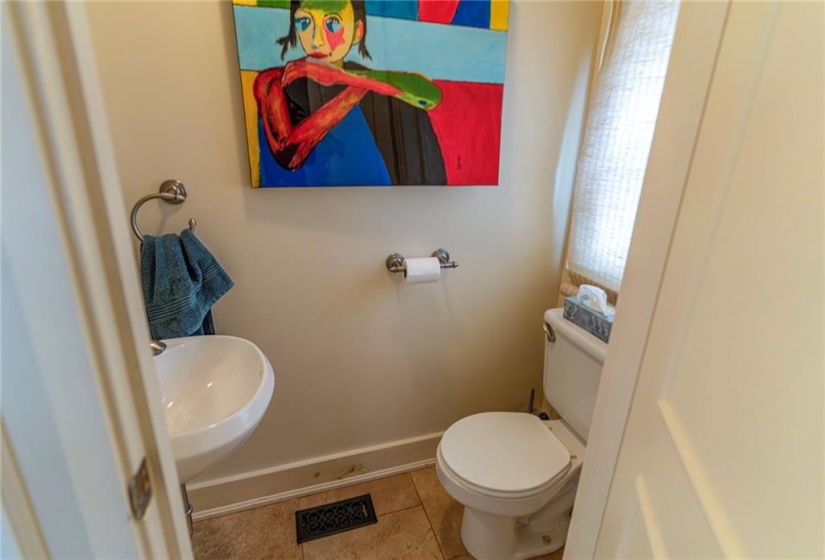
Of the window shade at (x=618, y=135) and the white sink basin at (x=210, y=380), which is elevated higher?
the window shade at (x=618, y=135)

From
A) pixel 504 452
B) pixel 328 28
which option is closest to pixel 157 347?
pixel 328 28

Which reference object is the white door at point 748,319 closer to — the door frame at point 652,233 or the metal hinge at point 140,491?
the door frame at point 652,233

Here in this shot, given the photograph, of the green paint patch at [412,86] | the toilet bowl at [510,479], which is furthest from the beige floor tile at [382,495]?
the green paint patch at [412,86]

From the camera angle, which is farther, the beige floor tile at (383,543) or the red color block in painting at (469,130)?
the beige floor tile at (383,543)

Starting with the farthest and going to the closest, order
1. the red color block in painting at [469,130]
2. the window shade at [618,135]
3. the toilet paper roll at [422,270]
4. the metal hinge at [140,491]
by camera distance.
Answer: the toilet paper roll at [422,270]
the red color block in painting at [469,130]
the window shade at [618,135]
the metal hinge at [140,491]

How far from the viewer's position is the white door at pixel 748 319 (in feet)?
1.33

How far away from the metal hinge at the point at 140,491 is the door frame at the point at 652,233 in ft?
2.40

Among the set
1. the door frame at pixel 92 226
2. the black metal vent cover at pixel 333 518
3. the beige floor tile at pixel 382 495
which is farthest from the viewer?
the beige floor tile at pixel 382 495

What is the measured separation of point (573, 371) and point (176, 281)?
1284 mm

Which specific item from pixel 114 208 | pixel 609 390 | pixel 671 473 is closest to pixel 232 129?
pixel 114 208

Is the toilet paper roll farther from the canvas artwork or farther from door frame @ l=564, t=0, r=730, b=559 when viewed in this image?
door frame @ l=564, t=0, r=730, b=559

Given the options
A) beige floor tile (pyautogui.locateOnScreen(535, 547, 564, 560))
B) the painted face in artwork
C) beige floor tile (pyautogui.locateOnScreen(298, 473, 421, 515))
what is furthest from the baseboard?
the painted face in artwork

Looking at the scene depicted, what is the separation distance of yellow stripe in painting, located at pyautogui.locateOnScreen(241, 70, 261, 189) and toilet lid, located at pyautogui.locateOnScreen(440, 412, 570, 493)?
1065 millimetres

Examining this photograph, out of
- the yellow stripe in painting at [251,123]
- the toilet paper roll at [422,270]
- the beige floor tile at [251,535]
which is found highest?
the yellow stripe in painting at [251,123]
